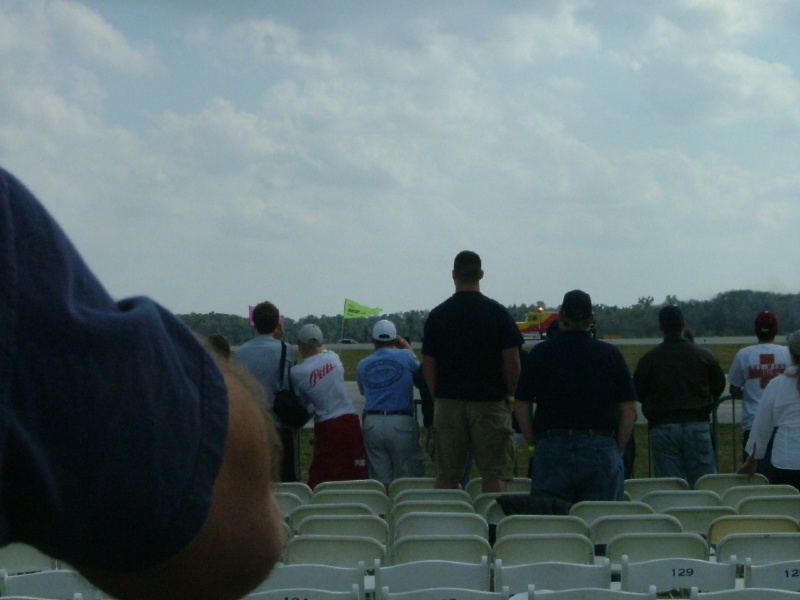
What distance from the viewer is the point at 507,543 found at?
5.48 metres

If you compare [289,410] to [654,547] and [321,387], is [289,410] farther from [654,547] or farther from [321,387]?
[654,547]

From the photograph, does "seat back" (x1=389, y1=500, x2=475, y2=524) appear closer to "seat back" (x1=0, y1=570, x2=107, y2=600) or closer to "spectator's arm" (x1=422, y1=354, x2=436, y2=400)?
"spectator's arm" (x1=422, y1=354, x2=436, y2=400)

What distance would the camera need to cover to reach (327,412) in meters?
8.92

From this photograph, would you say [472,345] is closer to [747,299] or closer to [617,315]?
[747,299]

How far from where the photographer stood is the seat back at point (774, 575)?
5020 mm

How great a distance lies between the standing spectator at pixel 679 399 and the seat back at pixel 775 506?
1931 mm

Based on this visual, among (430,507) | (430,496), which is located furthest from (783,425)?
(430,507)

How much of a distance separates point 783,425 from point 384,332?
373 centimetres

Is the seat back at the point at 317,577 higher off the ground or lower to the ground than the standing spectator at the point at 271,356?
lower

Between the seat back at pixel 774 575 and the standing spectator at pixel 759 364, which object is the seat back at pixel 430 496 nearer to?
the seat back at pixel 774 575

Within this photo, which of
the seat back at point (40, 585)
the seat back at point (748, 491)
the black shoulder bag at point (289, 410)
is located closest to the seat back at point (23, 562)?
the seat back at point (40, 585)

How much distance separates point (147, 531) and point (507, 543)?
5.02 metres

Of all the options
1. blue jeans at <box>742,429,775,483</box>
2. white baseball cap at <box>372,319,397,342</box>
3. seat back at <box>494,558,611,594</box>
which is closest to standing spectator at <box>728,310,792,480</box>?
blue jeans at <box>742,429,775,483</box>

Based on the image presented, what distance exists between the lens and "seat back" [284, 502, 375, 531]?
6348mm
